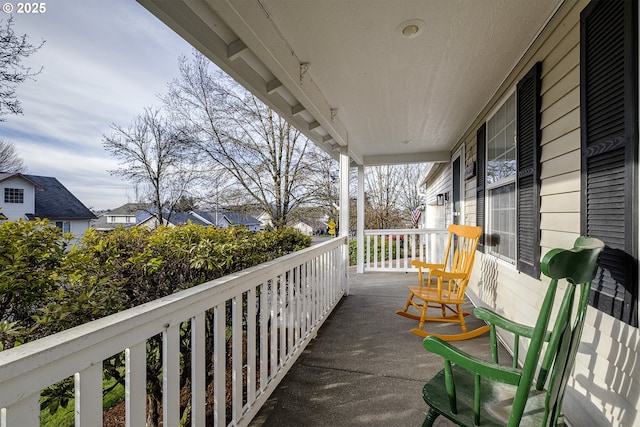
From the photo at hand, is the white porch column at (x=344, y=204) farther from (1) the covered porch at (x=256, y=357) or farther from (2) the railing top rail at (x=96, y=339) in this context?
(2) the railing top rail at (x=96, y=339)

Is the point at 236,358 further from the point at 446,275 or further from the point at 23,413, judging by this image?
the point at 446,275

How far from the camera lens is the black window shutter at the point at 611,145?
1.19m

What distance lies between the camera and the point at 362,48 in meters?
2.18

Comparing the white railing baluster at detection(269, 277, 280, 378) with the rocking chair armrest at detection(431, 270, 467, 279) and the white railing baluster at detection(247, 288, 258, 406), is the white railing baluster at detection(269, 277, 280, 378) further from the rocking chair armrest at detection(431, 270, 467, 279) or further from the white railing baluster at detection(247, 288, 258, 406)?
the rocking chair armrest at detection(431, 270, 467, 279)

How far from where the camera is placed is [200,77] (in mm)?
8664

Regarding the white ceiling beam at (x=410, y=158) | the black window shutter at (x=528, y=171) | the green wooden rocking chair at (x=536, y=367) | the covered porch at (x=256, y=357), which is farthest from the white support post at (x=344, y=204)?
the green wooden rocking chair at (x=536, y=367)

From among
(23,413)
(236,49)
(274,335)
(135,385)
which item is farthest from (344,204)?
(23,413)

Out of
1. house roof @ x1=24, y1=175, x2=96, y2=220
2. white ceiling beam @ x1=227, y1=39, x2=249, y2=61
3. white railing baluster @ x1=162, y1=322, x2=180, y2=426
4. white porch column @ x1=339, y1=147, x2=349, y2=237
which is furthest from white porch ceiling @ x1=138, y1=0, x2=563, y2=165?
white railing baluster @ x1=162, y1=322, x2=180, y2=426

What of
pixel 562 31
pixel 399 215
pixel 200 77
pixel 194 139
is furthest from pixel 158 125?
pixel 399 215

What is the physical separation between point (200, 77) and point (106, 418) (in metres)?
8.86

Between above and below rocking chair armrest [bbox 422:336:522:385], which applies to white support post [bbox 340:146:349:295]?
above

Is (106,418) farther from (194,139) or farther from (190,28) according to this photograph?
(194,139)

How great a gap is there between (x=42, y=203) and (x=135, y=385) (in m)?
1.53

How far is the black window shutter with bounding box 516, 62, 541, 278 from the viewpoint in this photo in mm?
2057
